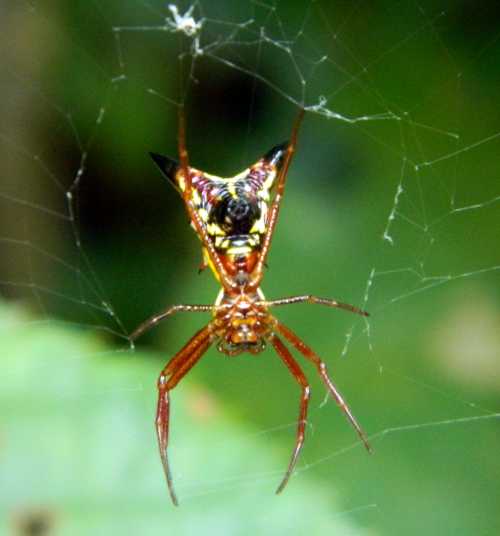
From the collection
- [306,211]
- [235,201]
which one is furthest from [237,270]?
[306,211]

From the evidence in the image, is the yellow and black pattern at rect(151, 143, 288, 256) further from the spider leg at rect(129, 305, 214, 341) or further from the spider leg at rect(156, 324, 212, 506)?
the spider leg at rect(156, 324, 212, 506)

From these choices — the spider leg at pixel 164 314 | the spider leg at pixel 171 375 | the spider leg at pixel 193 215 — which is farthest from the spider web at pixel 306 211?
the spider leg at pixel 193 215

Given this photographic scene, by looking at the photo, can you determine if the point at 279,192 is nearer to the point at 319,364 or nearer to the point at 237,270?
the point at 237,270

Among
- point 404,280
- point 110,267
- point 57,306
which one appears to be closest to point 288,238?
point 404,280

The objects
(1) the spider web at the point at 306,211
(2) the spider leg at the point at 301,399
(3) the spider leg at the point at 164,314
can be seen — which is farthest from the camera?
(1) the spider web at the point at 306,211

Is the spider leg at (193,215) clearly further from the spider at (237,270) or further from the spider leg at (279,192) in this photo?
the spider leg at (279,192)

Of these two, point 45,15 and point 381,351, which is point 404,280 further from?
point 45,15

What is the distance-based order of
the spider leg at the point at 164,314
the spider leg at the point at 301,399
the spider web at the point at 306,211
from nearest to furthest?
1. the spider leg at the point at 301,399
2. the spider leg at the point at 164,314
3. the spider web at the point at 306,211

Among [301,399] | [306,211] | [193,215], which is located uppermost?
[193,215]
